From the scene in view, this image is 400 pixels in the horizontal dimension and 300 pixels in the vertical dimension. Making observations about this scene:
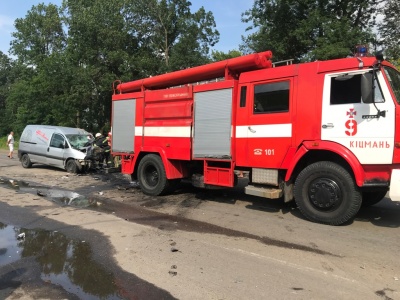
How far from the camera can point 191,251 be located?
5305 mm

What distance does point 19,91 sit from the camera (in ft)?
151

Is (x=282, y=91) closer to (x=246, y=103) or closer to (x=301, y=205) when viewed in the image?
(x=246, y=103)

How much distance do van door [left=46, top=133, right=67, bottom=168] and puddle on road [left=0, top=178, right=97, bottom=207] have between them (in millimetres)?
2887

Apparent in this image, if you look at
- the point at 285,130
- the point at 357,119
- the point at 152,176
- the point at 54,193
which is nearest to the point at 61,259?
the point at 285,130

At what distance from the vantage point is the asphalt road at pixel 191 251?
4094 mm

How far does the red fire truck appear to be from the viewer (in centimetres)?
610

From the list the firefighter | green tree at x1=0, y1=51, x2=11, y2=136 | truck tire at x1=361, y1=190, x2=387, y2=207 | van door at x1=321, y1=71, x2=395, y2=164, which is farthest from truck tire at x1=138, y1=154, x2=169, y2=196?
green tree at x1=0, y1=51, x2=11, y2=136

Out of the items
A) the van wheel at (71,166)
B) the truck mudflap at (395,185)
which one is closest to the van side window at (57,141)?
the van wheel at (71,166)

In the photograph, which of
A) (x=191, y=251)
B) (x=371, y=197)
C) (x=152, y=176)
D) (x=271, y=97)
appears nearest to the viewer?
(x=191, y=251)

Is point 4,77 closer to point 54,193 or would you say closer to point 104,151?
point 104,151

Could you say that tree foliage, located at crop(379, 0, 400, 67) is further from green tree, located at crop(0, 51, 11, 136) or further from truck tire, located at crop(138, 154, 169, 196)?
green tree, located at crop(0, 51, 11, 136)

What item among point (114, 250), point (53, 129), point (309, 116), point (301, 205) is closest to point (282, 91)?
point (309, 116)

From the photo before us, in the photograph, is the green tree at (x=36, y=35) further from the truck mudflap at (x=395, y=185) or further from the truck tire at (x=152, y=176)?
the truck mudflap at (x=395, y=185)

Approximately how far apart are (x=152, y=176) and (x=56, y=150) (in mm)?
7055
